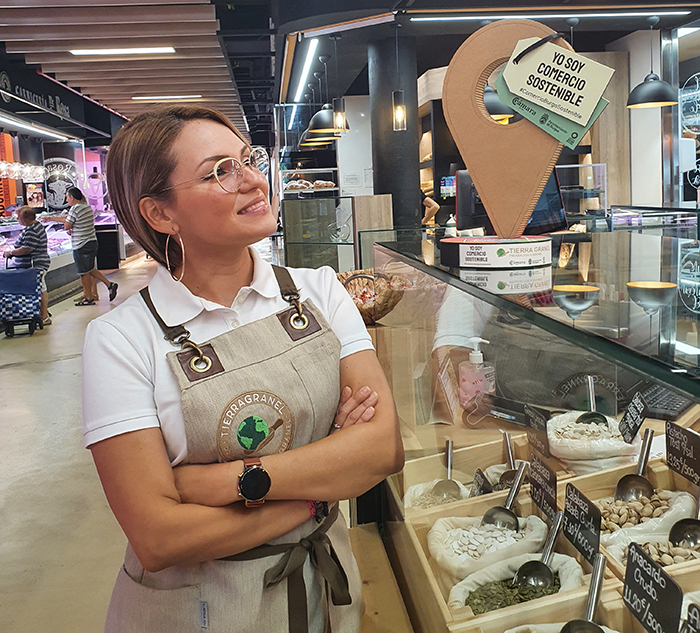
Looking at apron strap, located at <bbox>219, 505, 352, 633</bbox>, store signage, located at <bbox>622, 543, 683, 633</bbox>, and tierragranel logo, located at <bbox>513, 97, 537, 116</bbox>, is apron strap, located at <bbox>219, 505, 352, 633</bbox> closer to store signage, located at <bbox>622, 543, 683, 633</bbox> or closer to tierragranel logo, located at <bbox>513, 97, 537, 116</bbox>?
store signage, located at <bbox>622, 543, 683, 633</bbox>

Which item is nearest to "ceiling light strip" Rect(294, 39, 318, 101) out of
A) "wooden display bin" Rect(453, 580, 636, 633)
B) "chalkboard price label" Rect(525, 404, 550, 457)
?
"chalkboard price label" Rect(525, 404, 550, 457)

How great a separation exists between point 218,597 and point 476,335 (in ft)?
3.24

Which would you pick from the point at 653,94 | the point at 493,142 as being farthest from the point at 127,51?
the point at 493,142

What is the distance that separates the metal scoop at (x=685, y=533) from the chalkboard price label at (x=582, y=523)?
15 centimetres

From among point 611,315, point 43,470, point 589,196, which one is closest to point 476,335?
point 611,315

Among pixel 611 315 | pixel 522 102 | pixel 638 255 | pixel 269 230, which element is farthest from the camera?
pixel 638 255

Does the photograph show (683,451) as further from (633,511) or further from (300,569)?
(300,569)

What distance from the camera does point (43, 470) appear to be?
4023mm

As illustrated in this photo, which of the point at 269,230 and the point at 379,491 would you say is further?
the point at 379,491

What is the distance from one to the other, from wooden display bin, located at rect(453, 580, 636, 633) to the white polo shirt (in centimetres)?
61

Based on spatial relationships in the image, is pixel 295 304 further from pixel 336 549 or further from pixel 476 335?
pixel 476 335

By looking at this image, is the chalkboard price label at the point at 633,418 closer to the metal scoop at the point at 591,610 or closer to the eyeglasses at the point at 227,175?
the metal scoop at the point at 591,610

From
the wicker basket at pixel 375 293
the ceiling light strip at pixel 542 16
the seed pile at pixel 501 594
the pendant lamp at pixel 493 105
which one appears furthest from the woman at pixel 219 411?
the ceiling light strip at pixel 542 16

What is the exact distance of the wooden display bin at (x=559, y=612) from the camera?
1.14 m
